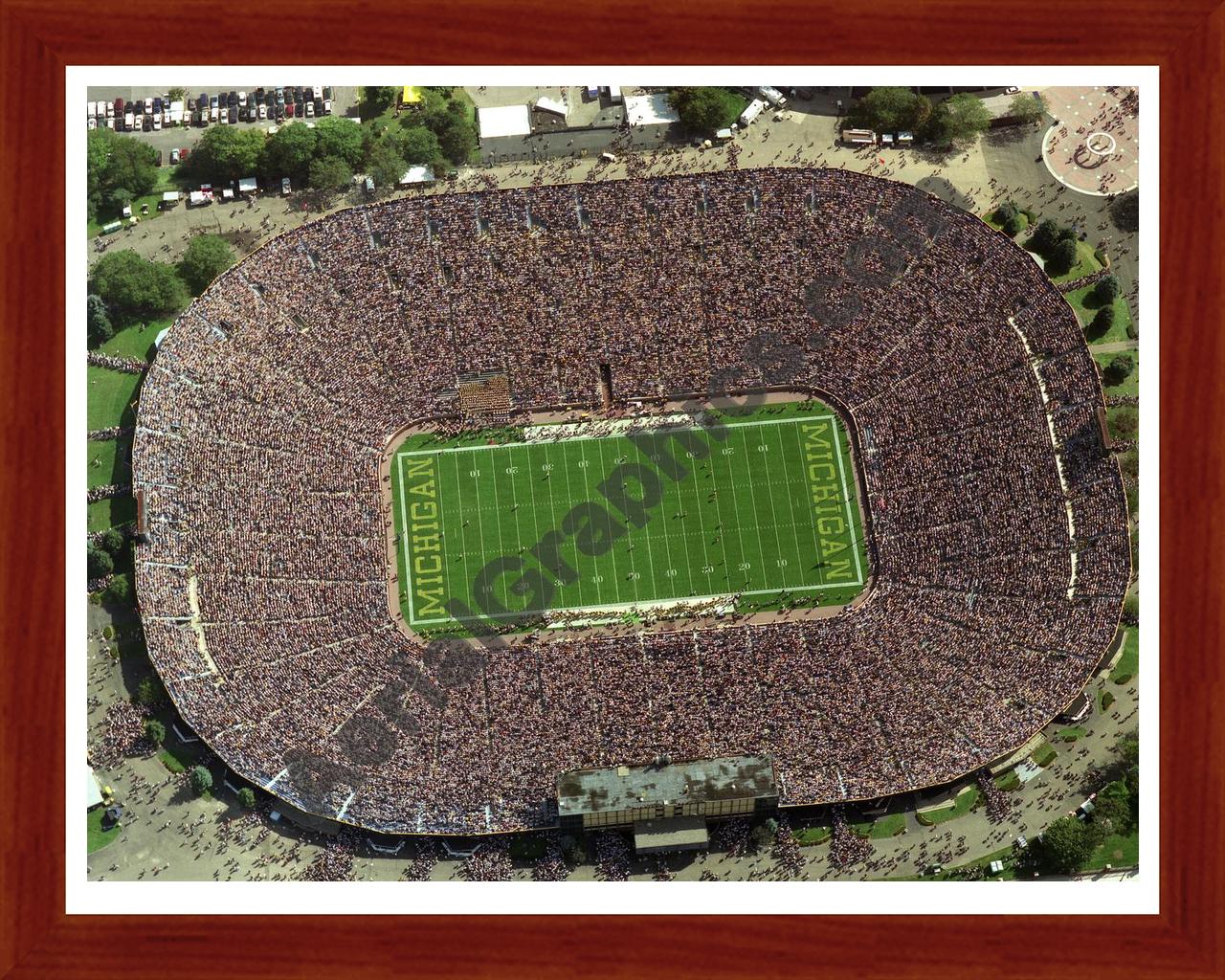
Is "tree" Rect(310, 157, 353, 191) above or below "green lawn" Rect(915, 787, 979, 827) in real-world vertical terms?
above

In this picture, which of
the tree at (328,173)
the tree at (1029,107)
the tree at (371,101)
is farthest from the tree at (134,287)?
the tree at (1029,107)

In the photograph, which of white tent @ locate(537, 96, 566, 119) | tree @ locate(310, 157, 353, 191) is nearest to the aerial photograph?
tree @ locate(310, 157, 353, 191)

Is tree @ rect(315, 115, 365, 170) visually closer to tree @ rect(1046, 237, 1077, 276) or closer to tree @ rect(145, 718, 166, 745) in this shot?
tree @ rect(145, 718, 166, 745)

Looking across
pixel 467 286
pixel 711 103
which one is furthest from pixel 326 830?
pixel 711 103
